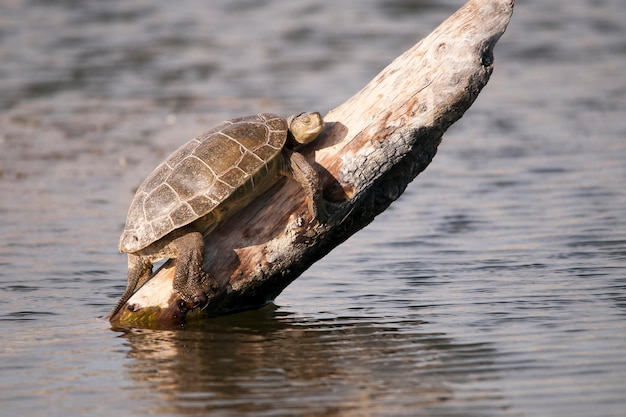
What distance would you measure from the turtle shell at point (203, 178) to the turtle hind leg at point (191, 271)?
5.3 inches

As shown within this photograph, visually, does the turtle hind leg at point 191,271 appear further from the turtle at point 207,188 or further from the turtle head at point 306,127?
the turtle head at point 306,127

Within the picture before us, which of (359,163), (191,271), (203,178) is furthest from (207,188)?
(359,163)

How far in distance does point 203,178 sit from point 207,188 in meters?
0.08

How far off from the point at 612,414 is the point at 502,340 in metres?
1.20

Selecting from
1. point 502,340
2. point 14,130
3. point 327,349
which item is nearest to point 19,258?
point 327,349

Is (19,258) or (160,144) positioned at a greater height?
(160,144)

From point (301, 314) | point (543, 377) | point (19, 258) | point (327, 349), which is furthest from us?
point (19, 258)

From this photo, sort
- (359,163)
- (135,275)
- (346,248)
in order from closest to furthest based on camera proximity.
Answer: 1. (359,163)
2. (135,275)
3. (346,248)

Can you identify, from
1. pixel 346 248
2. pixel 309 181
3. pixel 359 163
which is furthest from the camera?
pixel 346 248

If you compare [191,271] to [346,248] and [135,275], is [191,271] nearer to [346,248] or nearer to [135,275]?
[135,275]

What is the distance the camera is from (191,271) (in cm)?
600

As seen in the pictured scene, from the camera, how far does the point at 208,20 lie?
19.8 m

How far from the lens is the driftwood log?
5.95 m

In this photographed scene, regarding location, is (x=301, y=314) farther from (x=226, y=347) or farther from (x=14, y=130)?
(x=14, y=130)
